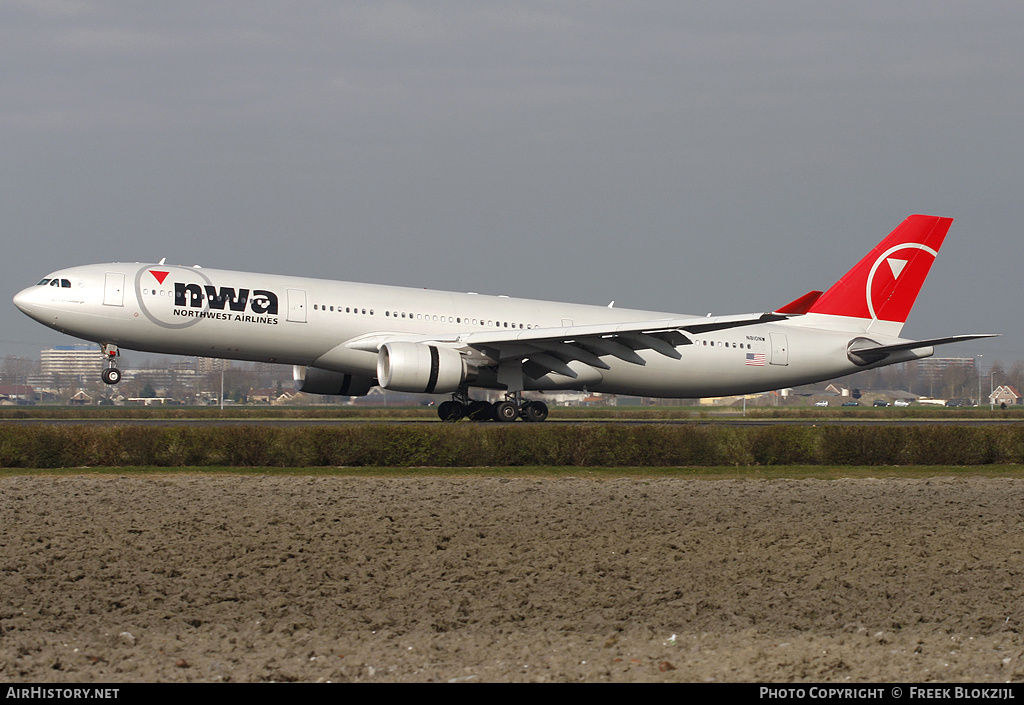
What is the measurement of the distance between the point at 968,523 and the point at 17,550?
37.6 ft

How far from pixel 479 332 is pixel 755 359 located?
938 centimetres

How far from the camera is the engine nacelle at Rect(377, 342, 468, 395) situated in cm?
2728

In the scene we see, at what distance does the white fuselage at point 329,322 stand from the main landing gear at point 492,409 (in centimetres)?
67

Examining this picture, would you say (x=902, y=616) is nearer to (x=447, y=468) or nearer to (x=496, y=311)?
(x=447, y=468)

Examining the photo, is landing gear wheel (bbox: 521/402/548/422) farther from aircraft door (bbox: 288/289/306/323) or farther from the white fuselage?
aircraft door (bbox: 288/289/306/323)

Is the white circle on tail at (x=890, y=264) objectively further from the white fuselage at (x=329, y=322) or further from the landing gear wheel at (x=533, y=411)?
the landing gear wheel at (x=533, y=411)

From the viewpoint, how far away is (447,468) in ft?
65.8

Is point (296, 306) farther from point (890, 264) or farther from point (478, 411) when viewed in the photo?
point (890, 264)

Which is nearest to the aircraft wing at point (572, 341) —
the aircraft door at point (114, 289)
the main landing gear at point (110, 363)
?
the aircraft door at point (114, 289)

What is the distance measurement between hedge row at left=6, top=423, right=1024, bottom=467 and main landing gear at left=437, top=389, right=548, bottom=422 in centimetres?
874

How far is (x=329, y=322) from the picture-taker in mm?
28656

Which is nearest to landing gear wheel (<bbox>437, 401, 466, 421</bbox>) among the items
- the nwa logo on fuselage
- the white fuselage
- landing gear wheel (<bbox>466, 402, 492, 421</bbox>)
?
landing gear wheel (<bbox>466, 402, 492, 421</bbox>)

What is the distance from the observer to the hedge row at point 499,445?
19719 mm
